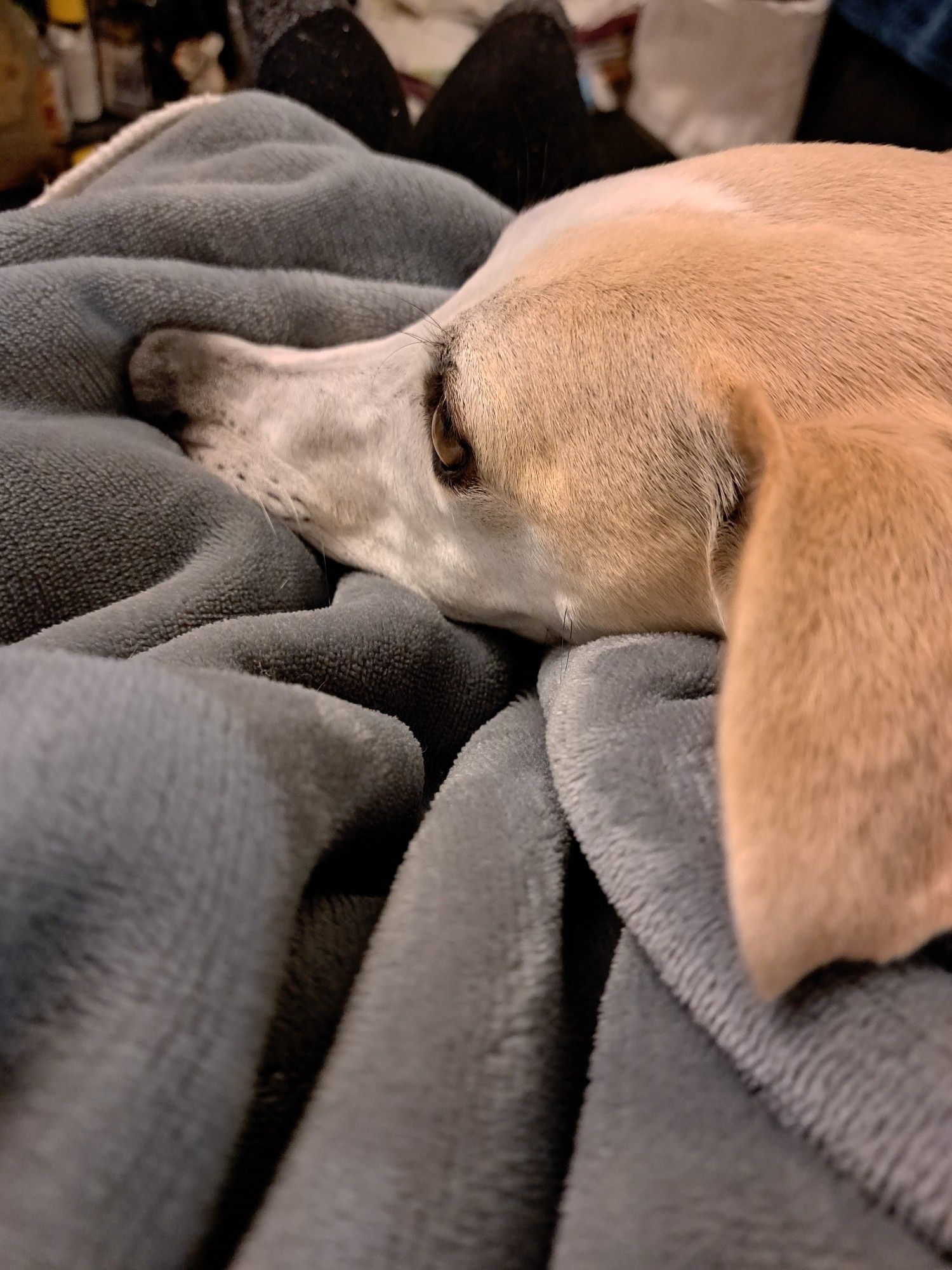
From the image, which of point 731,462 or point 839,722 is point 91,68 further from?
point 839,722

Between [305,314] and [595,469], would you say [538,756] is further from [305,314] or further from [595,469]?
[305,314]

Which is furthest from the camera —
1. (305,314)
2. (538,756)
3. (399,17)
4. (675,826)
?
(399,17)

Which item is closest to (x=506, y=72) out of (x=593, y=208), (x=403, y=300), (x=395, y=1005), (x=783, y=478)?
(x=403, y=300)

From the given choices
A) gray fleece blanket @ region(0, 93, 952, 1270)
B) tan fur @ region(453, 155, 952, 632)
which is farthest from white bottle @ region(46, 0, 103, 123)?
gray fleece blanket @ region(0, 93, 952, 1270)

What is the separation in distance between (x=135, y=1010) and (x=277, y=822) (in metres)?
0.11

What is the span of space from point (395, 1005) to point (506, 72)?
1.53 m

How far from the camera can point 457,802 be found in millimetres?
614

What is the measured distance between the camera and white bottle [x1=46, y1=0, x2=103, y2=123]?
2166 millimetres

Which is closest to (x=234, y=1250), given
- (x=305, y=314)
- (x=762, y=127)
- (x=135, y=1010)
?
(x=135, y=1010)

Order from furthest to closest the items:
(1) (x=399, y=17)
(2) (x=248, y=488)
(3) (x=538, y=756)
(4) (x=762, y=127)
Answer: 1. (1) (x=399, y=17)
2. (4) (x=762, y=127)
3. (2) (x=248, y=488)
4. (3) (x=538, y=756)

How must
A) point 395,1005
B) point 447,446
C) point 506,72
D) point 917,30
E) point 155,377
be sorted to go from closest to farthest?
point 395,1005 → point 447,446 → point 155,377 → point 506,72 → point 917,30

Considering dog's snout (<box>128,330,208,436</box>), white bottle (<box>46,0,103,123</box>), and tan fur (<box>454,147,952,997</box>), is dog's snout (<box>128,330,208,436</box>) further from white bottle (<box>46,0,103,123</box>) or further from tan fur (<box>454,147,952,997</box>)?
white bottle (<box>46,0,103,123</box>)

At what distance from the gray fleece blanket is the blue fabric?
1557 mm

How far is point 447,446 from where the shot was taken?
874 mm
